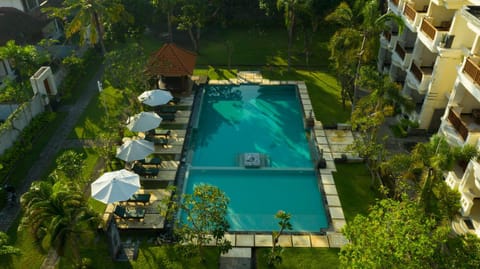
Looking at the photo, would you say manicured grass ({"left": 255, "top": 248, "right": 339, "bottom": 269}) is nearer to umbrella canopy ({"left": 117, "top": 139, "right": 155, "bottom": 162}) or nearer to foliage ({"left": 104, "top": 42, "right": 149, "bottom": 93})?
umbrella canopy ({"left": 117, "top": 139, "right": 155, "bottom": 162})

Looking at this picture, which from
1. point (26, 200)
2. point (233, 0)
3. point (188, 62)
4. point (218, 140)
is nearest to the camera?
point (26, 200)

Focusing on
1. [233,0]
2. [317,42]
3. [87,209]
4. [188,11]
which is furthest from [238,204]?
[233,0]

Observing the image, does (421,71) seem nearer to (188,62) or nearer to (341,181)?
(341,181)

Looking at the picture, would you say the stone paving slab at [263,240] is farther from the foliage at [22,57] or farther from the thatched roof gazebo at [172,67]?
the foliage at [22,57]

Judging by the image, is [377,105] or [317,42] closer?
[377,105]

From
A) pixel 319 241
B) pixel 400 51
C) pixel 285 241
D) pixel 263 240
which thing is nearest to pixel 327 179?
pixel 319 241

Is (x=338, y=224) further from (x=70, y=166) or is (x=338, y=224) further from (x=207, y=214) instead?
(x=70, y=166)

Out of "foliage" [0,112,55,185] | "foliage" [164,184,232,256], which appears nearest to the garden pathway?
"foliage" [0,112,55,185]
